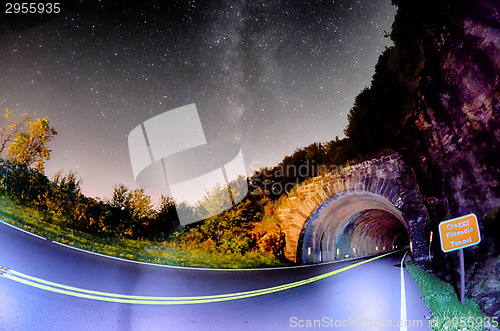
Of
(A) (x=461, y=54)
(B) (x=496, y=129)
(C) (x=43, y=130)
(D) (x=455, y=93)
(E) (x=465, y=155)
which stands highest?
(C) (x=43, y=130)

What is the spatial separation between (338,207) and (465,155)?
6.18 meters

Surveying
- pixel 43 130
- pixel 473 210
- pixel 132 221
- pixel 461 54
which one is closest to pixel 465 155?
pixel 473 210

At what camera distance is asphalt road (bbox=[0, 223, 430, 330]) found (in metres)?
3.79

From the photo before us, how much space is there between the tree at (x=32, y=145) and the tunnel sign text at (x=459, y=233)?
26614mm

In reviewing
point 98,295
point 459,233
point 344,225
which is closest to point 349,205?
point 344,225

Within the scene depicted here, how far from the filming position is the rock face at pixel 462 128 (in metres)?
7.74

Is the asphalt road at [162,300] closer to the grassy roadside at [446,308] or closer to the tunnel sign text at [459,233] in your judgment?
the grassy roadside at [446,308]

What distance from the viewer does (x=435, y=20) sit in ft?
32.5

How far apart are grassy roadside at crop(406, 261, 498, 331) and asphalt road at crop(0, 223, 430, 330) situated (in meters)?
0.25

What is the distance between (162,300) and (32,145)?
24526 mm

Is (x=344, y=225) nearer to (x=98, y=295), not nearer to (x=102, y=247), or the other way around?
(x=102, y=247)

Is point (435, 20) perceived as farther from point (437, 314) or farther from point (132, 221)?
point (132, 221)

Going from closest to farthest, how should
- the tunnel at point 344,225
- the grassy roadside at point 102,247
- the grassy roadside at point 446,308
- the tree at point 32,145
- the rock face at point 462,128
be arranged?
the grassy roadside at point 446,308
the rock face at point 462,128
the grassy roadside at point 102,247
the tunnel at point 344,225
the tree at point 32,145

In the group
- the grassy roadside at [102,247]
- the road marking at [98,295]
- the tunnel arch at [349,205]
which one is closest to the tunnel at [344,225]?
the tunnel arch at [349,205]
